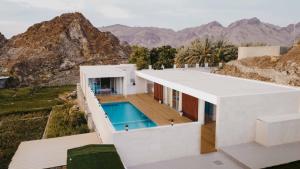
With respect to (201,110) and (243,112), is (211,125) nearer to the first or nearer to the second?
(201,110)

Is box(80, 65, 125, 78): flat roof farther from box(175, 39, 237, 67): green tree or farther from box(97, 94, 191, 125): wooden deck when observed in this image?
box(175, 39, 237, 67): green tree

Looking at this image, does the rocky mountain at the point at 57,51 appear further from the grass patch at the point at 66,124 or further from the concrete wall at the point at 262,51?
the concrete wall at the point at 262,51

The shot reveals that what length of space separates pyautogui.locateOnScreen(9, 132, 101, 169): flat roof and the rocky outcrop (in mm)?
17126

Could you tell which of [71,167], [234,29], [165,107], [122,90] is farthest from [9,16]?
[234,29]

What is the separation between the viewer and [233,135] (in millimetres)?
11633

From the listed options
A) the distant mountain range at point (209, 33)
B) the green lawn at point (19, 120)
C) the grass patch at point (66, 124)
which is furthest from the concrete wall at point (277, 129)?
the distant mountain range at point (209, 33)

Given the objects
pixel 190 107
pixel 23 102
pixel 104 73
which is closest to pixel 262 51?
pixel 190 107

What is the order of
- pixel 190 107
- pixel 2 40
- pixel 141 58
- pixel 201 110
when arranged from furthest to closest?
pixel 2 40
pixel 141 58
pixel 190 107
pixel 201 110

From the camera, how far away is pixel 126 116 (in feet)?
57.8

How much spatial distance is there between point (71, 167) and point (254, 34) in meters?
124

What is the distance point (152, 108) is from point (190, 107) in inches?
137

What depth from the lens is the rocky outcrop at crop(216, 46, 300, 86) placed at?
22203 mm

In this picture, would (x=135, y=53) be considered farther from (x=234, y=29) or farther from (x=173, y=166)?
(x=234, y=29)

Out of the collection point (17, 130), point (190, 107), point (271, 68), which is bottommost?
point (17, 130)
